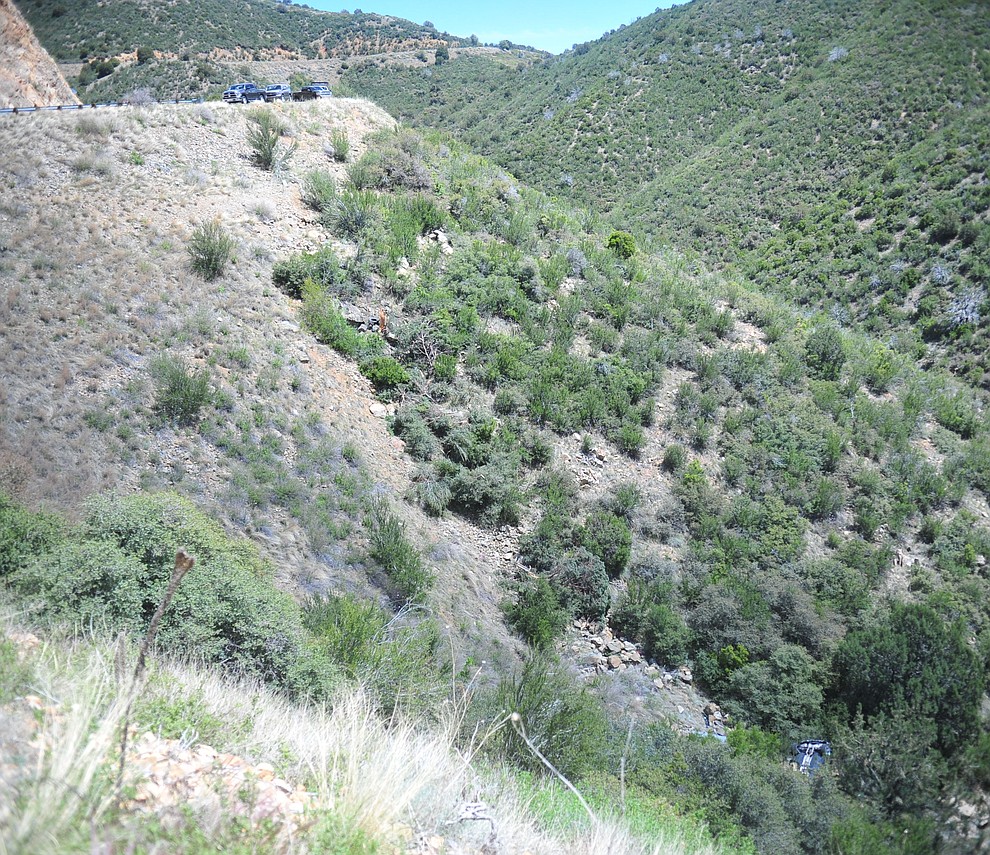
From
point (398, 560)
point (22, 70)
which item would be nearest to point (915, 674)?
point (398, 560)

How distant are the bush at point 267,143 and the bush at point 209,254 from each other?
5.16 meters

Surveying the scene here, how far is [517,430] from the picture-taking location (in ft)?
53.3

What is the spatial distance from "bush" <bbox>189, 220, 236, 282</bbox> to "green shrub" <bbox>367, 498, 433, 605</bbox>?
770 cm

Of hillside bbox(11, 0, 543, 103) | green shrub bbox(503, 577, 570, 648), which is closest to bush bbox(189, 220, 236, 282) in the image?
green shrub bbox(503, 577, 570, 648)

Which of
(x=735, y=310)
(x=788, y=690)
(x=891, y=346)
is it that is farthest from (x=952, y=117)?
(x=788, y=690)

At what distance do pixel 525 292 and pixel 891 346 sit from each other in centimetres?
1680

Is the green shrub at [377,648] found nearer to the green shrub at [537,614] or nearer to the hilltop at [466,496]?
the hilltop at [466,496]

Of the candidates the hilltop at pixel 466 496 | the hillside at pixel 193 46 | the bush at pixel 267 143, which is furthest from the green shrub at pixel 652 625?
the hillside at pixel 193 46

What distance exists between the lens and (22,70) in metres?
21.7

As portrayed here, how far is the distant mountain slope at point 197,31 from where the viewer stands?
152 feet

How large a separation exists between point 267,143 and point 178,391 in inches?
434

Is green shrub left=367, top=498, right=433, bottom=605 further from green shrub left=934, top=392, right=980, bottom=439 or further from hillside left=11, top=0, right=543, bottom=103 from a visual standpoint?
hillside left=11, top=0, right=543, bottom=103

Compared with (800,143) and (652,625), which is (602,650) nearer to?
(652,625)

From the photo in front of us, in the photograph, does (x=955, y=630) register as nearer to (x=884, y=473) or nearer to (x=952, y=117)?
(x=884, y=473)
